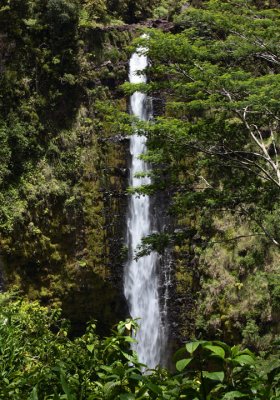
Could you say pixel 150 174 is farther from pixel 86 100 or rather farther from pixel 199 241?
pixel 86 100

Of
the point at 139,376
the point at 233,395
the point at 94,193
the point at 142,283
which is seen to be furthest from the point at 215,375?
the point at 94,193

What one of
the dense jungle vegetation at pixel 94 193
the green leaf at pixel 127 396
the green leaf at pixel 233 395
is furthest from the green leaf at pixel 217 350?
the dense jungle vegetation at pixel 94 193

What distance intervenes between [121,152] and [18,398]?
14389 millimetres

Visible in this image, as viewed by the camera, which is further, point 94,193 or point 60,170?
point 94,193

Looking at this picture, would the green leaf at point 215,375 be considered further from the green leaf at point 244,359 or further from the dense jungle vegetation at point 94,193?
the dense jungle vegetation at point 94,193

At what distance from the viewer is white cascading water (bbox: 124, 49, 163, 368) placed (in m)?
14.1

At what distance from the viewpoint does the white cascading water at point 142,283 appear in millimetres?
14102

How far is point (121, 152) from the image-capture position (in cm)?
1590

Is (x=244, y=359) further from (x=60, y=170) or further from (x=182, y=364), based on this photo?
(x=60, y=170)

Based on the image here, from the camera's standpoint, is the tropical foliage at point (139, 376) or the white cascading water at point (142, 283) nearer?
the tropical foliage at point (139, 376)

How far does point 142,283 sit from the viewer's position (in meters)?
14.8

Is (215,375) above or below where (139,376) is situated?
above

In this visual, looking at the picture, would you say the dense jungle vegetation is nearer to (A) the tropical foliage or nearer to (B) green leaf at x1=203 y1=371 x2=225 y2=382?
(A) the tropical foliage

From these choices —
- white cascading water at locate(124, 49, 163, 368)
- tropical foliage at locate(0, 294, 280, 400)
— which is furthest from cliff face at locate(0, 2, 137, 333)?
tropical foliage at locate(0, 294, 280, 400)
